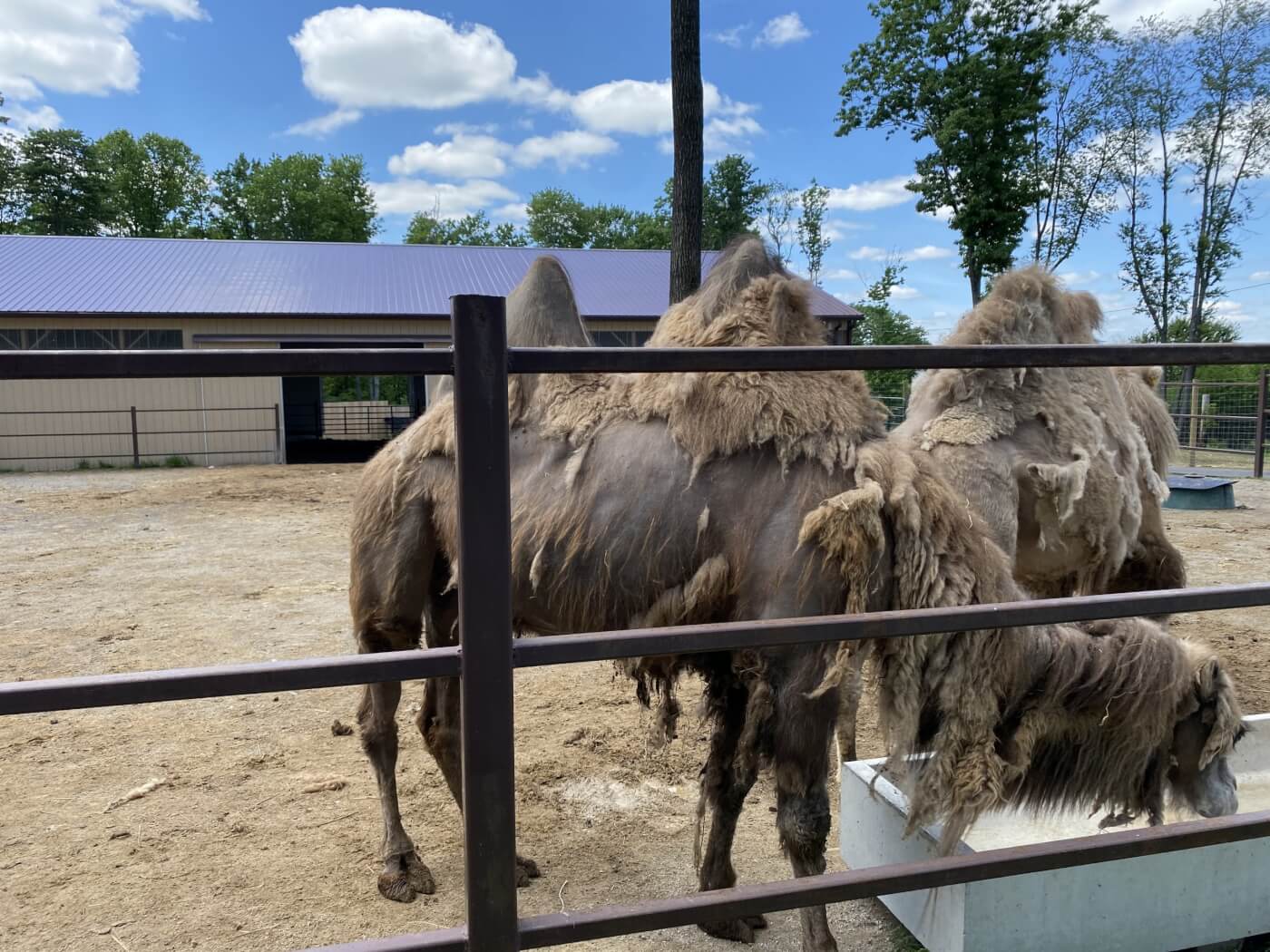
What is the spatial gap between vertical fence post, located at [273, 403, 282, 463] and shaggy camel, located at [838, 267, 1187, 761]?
16253 mm

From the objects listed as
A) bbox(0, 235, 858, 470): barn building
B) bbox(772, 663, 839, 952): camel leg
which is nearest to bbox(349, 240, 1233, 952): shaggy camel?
bbox(772, 663, 839, 952): camel leg

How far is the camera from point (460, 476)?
1.44 meters

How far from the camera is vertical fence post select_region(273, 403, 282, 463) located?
18.0 metres

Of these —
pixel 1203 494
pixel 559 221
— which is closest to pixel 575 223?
pixel 559 221

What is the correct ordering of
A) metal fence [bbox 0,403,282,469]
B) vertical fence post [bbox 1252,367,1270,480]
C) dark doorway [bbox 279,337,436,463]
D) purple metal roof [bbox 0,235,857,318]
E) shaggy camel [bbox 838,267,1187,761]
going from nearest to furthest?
shaggy camel [bbox 838,267,1187,761]
vertical fence post [bbox 1252,367,1270,480]
metal fence [bbox 0,403,282,469]
dark doorway [bbox 279,337,436,463]
purple metal roof [bbox 0,235,857,318]

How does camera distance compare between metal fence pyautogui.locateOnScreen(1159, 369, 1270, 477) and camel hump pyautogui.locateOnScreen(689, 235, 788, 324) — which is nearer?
camel hump pyautogui.locateOnScreen(689, 235, 788, 324)

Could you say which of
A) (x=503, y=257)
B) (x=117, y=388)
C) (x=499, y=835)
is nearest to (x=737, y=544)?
(x=499, y=835)

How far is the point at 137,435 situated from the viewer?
57.5ft

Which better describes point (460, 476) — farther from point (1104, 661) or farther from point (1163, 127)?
point (1163, 127)

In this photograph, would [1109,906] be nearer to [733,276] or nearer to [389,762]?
[733,276]

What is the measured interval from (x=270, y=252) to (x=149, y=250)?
10.1 feet

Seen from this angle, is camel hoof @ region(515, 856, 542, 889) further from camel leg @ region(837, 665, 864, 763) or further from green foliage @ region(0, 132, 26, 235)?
green foliage @ region(0, 132, 26, 235)

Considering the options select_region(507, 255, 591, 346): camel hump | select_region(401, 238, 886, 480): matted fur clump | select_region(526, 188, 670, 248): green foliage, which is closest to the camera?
select_region(401, 238, 886, 480): matted fur clump

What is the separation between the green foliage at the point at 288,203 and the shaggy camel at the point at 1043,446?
163 ft
